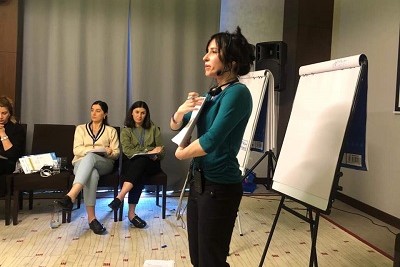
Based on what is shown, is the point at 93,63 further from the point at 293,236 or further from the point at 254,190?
the point at 293,236

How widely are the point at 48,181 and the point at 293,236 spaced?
6.70 ft

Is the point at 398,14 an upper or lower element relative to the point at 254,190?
upper

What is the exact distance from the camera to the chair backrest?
341 cm

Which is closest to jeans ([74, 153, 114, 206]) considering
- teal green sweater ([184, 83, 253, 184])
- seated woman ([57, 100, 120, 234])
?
seated woman ([57, 100, 120, 234])

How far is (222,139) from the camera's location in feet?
3.91

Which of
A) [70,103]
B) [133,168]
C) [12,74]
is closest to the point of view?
[133,168]

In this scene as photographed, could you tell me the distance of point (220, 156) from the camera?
1.28 m

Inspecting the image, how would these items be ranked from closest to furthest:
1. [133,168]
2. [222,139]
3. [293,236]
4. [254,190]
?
[222,139], [293,236], [133,168], [254,190]

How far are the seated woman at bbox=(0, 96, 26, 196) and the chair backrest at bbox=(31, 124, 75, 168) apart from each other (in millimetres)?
232

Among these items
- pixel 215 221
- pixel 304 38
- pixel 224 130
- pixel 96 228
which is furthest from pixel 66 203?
pixel 304 38

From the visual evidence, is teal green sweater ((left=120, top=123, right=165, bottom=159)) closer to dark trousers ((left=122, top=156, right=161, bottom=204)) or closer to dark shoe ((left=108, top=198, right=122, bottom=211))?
dark trousers ((left=122, top=156, right=161, bottom=204))

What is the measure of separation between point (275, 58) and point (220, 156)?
2982 millimetres

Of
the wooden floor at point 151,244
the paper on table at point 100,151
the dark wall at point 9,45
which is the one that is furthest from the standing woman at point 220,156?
the dark wall at point 9,45

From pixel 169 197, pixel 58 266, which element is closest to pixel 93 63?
pixel 169 197
